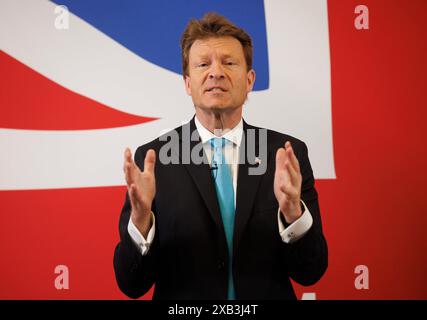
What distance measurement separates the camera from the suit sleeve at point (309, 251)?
4.40ft

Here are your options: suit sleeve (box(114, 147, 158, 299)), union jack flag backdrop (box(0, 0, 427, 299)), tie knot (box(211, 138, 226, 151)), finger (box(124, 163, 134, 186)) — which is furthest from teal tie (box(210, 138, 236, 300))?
union jack flag backdrop (box(0, 0, 427, 299))

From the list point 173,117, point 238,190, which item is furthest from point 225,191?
point 173,117

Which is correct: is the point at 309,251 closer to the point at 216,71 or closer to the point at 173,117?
the point at 216,71

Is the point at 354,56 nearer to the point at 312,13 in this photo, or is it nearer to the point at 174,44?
the point at 312,13

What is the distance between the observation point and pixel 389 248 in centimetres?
222

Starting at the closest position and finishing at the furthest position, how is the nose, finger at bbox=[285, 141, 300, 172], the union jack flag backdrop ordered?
finger at bbox=[285, 141, 300, 172] → the nose → the union jack flag backdrop

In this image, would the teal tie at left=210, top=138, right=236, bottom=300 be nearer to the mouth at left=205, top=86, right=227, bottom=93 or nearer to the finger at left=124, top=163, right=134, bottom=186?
the mouth at left=205, top=86, right=227, bottom=93

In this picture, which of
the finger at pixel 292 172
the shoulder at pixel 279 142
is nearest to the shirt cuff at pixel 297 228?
the finger at pixel 292 172

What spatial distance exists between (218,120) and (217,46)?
0.85 ft

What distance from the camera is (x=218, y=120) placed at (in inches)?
63.2

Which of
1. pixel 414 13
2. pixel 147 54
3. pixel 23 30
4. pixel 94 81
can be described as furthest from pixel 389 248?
pixel 23 30

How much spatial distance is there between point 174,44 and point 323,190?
3.38 feet

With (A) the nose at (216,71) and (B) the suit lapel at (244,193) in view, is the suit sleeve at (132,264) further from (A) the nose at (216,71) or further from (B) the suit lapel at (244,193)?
(A) the nose at (216,71)

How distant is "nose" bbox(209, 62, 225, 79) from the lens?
1.56 meters
